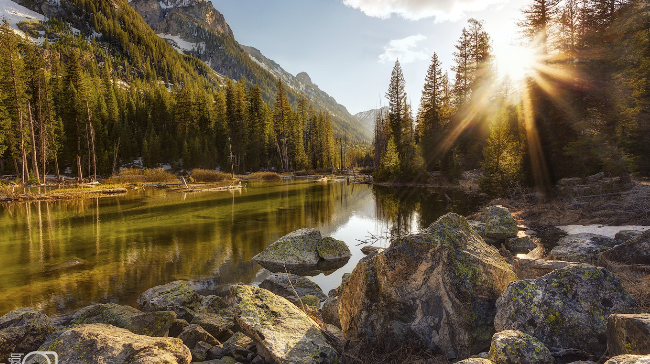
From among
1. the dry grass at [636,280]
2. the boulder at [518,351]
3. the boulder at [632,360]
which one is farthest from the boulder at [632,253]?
the boulder at [632,360]

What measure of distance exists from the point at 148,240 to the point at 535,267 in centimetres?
1404

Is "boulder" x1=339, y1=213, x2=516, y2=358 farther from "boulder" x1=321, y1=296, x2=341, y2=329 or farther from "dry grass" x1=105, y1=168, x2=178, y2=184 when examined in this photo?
"dry grass" x1=105, y1=168, x2=178, y2=184

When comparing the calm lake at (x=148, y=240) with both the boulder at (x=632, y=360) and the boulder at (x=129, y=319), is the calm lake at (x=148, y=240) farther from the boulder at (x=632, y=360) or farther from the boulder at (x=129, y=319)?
the boulder at (x=632, y=360)

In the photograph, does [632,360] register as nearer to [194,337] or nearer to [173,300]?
[194,337]

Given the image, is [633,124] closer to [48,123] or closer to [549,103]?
[549,103]

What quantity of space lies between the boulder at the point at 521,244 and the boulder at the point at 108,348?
10690 millimetres

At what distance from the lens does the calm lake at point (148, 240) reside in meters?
8.25

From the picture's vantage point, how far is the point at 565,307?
3027 mm

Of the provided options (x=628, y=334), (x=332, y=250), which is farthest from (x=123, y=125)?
(x=628, y=334)

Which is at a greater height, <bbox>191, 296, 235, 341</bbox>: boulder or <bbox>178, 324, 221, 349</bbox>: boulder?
<bbox>178, 324, 221, 349</bbox>: boulder

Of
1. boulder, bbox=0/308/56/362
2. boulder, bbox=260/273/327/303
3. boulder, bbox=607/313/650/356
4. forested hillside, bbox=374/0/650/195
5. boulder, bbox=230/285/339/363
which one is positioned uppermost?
forested hillside, bbox=374/0/650/195

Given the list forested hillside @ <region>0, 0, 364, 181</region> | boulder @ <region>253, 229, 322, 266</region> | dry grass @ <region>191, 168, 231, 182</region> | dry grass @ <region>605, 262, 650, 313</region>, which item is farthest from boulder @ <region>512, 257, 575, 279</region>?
forested hillside @ <region>0, 0, 364, 181</region>

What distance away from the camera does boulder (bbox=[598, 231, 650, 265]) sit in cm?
614

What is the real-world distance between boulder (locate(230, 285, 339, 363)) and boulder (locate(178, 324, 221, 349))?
1095 millimetres
